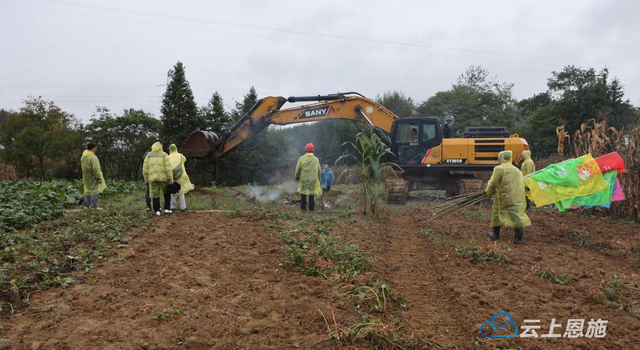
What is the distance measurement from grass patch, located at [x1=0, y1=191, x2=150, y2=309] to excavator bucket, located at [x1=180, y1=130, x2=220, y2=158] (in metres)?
3.65

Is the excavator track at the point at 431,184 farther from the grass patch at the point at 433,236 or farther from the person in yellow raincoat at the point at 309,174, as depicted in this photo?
the grass patch at the point at 433,236

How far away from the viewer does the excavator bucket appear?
11766 mm

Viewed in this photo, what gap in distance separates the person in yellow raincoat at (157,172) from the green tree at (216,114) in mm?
15989

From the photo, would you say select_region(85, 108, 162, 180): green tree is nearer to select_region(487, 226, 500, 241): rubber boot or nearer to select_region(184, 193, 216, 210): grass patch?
select_region(184, 193, 216, 210): grass patch

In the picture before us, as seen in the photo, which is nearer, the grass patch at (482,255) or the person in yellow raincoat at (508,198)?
the grass patch at (482,255)

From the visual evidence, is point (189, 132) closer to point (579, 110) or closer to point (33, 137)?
point (33, 137)

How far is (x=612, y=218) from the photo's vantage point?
9641 millimetres

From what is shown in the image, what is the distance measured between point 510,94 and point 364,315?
42.0 m

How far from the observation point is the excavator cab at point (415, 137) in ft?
39.9

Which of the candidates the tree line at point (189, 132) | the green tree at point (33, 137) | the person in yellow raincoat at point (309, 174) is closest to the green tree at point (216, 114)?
the tree line at point (189, 132)

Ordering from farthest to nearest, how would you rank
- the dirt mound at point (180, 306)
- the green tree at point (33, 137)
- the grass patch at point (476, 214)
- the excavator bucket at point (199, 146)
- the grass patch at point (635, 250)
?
1. the green tree at point (33, 137)
2. the excavator bucket at point (199, 146)
3. the grass patch at point (476, 214)
4. the grass patch at point (635, 250)
5. the dirt mound at point (180, 306)

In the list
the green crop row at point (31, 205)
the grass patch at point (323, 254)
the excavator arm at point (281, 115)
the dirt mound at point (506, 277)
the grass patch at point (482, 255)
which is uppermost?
the excavator arm at point (281, 115)

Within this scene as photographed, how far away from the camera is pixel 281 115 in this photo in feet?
39.5

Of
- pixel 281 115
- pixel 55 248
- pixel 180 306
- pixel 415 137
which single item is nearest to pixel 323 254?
pixel 180 306
